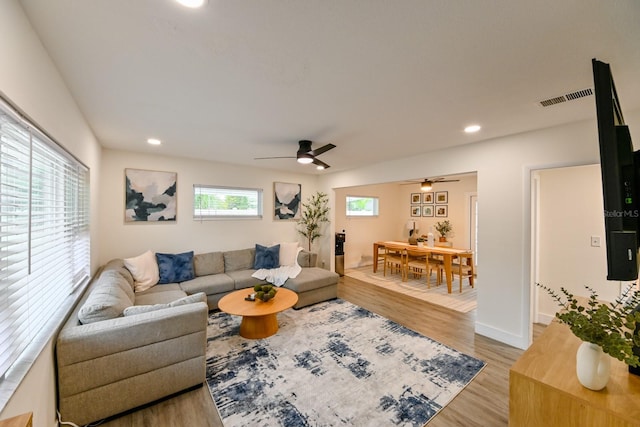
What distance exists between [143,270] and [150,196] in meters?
1.21

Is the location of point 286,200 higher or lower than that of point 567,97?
lower

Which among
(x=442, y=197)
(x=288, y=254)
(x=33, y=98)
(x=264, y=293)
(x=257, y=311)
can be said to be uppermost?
(x=33, y=98)

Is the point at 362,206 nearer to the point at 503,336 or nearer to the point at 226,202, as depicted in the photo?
the point at 226,202

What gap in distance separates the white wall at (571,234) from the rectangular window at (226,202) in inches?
177

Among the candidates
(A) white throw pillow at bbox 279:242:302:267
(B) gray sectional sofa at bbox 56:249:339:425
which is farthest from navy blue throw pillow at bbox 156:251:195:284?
(A) white throw pillow at bbox 279:242:302:267

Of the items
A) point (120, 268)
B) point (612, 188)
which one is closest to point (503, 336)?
point (612, 188)

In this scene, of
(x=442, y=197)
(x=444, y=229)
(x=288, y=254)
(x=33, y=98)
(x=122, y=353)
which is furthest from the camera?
(x=442, y=197)

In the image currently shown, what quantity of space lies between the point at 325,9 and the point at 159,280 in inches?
156

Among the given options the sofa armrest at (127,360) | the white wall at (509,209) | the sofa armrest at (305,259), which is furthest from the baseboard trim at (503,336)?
the sofa armrest at (127,360)

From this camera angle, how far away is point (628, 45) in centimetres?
133

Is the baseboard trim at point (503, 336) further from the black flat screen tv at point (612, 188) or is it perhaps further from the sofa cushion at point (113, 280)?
the sofa cushion at point (113, 280)

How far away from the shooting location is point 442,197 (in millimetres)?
6613

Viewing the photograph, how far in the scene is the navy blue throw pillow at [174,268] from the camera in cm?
371

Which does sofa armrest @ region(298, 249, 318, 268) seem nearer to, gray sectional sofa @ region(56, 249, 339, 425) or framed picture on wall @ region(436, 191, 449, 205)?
gray sectional sofa @ region(56, 249, 339, 425)
